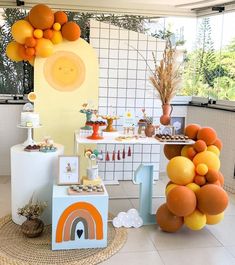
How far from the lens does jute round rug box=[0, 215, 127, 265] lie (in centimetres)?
251

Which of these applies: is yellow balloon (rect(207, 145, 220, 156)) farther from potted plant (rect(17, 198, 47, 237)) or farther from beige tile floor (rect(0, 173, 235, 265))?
potted plant (rect(17, 198, 47, 237))

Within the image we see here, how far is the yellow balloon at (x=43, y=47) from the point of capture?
3.65m

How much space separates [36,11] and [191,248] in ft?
9.35

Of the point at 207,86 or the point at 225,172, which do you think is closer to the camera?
the point at 225,172

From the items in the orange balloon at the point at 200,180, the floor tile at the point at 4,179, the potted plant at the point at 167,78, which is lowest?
the floor tile at the point at 4,179

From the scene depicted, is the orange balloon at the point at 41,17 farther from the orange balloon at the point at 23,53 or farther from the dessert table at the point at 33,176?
the dessert table at the point at 33,176

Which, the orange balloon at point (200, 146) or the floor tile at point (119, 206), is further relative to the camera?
the floor tile at point (119, 206)

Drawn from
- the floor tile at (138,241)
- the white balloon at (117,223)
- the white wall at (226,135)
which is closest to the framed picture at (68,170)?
the white balloon at (117,223)

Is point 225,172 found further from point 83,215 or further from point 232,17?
point 83,215

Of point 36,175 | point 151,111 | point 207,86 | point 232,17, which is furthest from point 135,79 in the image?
point 36,175

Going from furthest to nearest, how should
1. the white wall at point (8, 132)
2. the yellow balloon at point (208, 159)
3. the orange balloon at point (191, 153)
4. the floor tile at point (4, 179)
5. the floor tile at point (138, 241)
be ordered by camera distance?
1. the white wall at point (8, 132)
2. the floor tile at point (4, 179)
3. the orange balloon at point (191, 153)
4. the yellow balloon at point (208, 159)
5. the floor tile at point (138, 241)

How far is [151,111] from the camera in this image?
453 centimetres

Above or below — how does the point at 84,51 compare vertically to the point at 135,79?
above

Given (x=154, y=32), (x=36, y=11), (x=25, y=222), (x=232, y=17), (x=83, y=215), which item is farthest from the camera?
(x=154, y=32)
